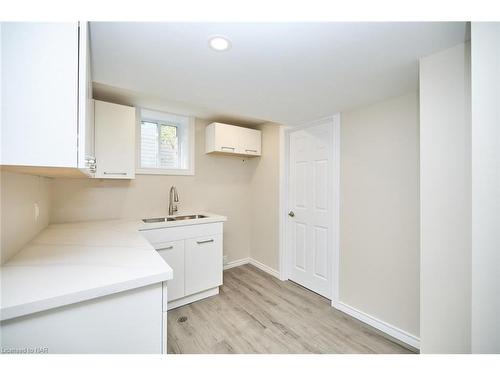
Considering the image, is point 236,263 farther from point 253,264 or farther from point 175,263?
point 175,263

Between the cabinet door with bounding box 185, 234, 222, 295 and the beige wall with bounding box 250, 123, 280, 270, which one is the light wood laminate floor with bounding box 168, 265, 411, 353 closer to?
the cabinet door with bounding box 185, 234, 222, 295

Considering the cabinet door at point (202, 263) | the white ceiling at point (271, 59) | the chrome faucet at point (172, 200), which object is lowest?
the cabinet door at point (202, 263)

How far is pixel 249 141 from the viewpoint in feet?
10.0

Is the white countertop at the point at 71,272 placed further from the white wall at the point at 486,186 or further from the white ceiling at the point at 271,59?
the white wall at the point at 486,186

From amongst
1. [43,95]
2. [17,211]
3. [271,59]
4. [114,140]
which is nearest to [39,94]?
[43,95]

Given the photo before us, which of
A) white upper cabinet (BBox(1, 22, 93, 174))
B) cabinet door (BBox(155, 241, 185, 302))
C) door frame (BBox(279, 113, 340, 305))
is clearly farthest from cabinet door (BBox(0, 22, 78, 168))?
door frame (BBox(279, 113, 340, 305))

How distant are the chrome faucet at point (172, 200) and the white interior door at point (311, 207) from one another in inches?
59.9

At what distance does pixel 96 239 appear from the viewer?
1384mm

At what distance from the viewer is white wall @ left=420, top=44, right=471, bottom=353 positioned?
1.10m

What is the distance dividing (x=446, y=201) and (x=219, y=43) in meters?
1.52

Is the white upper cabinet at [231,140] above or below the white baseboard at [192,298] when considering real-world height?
above

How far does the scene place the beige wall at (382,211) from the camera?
66.5 inches

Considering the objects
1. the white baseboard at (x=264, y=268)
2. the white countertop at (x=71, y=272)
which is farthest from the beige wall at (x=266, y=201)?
the white countertop at (x=71, y=272)
